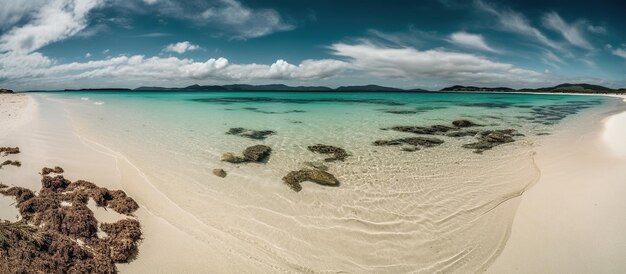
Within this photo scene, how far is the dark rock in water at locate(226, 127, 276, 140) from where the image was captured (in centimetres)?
1567

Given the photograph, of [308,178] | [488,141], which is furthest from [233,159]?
[488,141]

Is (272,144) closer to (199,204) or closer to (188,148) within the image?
(188,148)

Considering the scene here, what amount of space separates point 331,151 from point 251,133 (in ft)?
20.6

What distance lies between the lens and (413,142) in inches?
569

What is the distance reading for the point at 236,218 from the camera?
6.61 m

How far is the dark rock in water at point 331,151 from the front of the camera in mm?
11156

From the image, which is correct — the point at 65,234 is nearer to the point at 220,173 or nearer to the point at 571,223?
the point at 220,173

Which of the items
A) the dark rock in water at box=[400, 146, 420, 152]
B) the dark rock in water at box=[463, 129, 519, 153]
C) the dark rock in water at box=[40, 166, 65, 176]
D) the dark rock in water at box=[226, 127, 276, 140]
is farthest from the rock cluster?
the dark rock in water at box=[463, 129, 519, 153]

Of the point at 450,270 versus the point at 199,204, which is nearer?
the point at 450,270

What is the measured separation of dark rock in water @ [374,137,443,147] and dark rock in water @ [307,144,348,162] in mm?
2399

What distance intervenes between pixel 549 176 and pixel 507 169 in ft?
3.95

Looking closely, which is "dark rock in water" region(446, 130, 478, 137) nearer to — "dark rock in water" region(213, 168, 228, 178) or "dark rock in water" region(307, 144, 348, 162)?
"dark rock in water" region(307, 144, 348, 162)

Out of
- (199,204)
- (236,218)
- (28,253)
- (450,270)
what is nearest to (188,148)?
(199,204)

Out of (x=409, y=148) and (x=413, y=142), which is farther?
(x=413, y=142)
